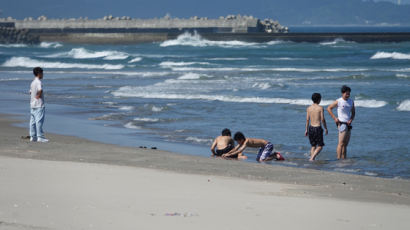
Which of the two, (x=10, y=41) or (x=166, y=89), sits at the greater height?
(x=10, y=41)

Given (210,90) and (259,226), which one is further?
(210,90)

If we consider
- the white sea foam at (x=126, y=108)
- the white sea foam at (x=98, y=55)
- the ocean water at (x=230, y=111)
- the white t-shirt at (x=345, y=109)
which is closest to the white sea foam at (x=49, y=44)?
the white sea foam at (x=98, y=55)

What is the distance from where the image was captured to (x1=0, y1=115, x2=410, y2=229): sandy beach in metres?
6.29

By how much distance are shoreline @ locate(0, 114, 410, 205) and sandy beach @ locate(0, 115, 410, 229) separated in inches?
0.5

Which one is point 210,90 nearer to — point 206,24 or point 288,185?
point 288,185

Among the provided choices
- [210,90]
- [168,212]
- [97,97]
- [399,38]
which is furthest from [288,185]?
[399,38]

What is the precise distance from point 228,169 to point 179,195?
219 centimetres

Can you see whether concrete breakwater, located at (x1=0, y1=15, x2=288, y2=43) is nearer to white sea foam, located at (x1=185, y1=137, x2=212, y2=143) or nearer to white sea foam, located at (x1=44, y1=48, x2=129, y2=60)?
white sea foam, located at (x1=44, y1=48, x2=129, y2=60)

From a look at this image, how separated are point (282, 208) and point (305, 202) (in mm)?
435

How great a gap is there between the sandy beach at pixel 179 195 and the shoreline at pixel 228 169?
0.01 metres

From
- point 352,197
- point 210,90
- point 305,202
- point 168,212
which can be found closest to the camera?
point 168,212

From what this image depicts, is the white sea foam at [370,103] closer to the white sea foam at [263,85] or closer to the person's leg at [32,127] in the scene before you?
the white sea foam at [263,85]

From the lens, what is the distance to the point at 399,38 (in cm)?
7212

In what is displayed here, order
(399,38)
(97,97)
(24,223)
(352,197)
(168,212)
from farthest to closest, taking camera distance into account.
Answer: (399,38), (97,97), (352,197), (168,212), (24,223)
